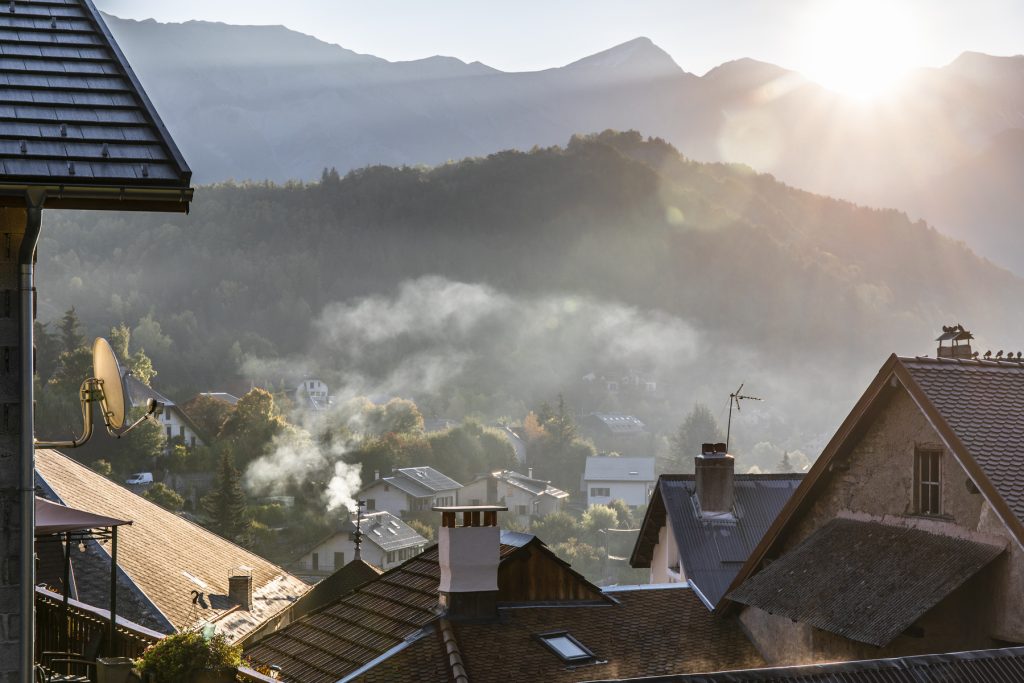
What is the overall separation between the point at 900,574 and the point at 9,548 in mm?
9737

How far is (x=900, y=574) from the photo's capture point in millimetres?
13289

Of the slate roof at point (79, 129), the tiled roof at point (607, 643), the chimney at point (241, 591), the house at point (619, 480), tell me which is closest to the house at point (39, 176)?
the slate roof at point (79, 129)

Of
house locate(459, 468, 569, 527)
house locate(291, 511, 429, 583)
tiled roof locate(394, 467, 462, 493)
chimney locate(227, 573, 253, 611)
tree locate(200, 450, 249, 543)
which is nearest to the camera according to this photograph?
chimney locate(227, 573, 253, 611)

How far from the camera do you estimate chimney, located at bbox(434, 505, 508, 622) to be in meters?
15.4

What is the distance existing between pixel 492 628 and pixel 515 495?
95.0 metres

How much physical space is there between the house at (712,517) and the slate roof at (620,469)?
306 ft

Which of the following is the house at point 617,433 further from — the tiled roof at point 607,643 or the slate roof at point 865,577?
the slate roof at point 865,577

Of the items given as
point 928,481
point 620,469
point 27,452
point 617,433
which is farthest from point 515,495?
point 27,452

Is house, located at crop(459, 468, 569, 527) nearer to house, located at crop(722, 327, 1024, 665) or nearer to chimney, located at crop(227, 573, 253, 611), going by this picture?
chimney, located at crop(227, 573, 253, 611)

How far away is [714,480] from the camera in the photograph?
76.2ft

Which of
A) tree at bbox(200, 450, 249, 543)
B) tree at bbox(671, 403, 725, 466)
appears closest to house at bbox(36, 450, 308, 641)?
tree at bbox(200, 450, 249, 543)

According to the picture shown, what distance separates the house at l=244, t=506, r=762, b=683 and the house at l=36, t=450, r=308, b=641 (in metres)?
7.98

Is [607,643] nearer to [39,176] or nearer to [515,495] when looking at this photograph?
[39,176]

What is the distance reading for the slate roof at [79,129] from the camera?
285 inches
